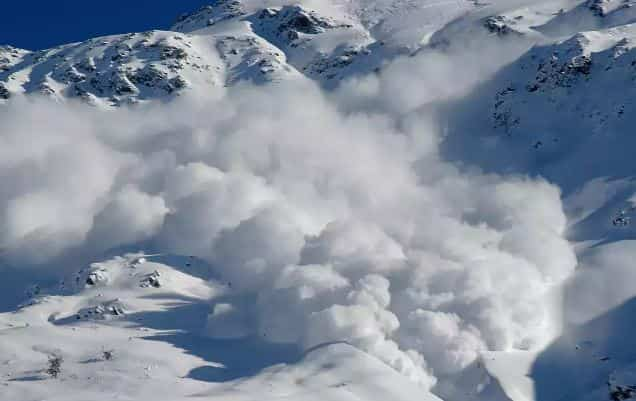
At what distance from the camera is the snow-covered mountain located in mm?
79188

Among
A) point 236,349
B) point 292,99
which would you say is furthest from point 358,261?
point 292,99

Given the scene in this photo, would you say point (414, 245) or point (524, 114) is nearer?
→ point (414, 245)

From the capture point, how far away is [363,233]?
11000cm

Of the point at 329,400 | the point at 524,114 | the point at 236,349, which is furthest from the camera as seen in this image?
the point at 524,114

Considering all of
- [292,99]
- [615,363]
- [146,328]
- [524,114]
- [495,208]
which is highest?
[292,99]

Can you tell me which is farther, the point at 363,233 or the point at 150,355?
the point at 363,233

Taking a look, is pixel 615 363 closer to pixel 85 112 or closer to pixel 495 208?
pixel 495 208

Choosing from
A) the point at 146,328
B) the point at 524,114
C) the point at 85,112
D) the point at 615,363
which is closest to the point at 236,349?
the point at 146,328

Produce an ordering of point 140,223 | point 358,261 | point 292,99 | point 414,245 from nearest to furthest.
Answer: point 358,261, point 414,245, point 140,223, point 292,99

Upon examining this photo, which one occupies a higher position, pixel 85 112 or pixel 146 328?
pixel 85 112

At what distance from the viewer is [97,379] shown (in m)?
70.2

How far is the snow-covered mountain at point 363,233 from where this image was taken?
260 feet

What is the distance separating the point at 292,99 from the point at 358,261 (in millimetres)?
88367

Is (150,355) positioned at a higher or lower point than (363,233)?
lower
